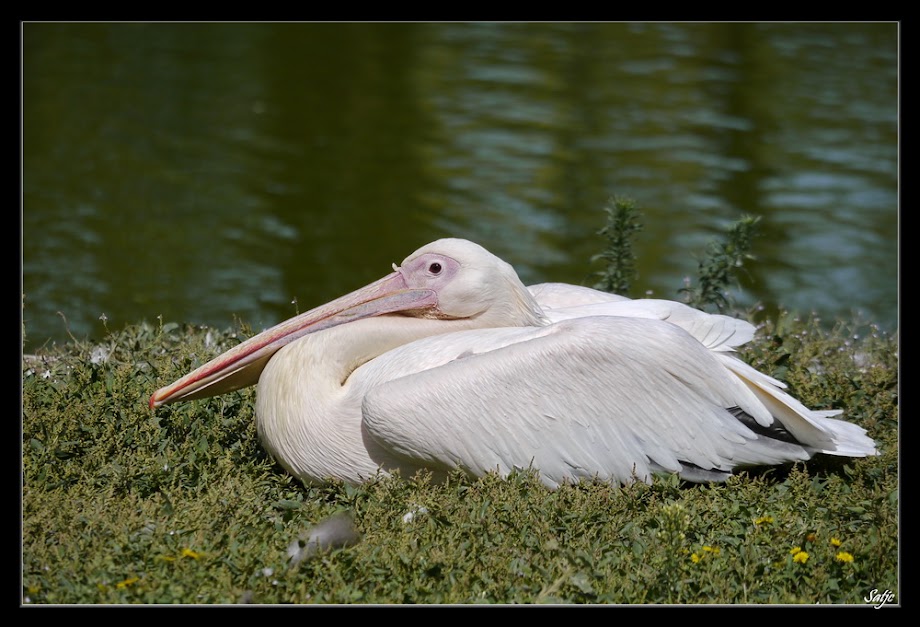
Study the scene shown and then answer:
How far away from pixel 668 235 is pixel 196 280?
4117 mm

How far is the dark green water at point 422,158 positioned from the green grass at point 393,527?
3121mm

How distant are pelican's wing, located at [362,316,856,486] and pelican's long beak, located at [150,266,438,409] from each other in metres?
0.58

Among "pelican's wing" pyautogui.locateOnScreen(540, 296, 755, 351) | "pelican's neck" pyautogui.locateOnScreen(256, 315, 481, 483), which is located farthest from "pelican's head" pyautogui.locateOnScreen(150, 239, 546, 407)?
"pelican's wing" pyautogui.locateOnScreen(540, 296, 755, 351)

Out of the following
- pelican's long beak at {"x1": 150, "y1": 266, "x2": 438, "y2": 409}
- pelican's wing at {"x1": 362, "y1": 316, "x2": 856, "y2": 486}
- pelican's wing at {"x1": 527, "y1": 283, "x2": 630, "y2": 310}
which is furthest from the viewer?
pelican's wing at {"x1": 527, "y1": 283, "x2": 630, "y2": 310}

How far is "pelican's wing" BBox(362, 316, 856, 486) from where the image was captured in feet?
14.2

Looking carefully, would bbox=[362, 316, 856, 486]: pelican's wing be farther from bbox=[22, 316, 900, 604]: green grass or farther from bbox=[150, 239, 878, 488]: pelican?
bbox=[22, 316, 900, 604]: green grass

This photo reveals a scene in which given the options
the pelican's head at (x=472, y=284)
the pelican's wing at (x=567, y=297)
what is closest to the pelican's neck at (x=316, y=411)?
the pelican's head at (x=472, y=284)

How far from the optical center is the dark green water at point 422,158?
9.41 meters

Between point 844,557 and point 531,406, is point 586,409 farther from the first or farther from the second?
point 844,557

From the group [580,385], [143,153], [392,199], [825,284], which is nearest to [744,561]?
[580,385]

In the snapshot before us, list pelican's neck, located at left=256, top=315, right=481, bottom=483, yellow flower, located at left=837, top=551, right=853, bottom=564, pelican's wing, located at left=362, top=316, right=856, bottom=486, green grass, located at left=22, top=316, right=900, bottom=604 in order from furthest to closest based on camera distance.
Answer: pelican's neck, located at left=256, top=315, right=481, bottom=483, pelican's wing, located at left=362, top=316, right=856, bottom=486, yellow flower, located at left=837, top=551, right=853, bottom=564, green grass, located at left=22, top=316, right=900, bottom=604

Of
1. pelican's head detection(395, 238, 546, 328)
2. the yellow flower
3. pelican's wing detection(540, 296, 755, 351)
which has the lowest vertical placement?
the yellow flower

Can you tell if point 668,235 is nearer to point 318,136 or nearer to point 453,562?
point 318,136

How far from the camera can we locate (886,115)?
1231 centimetres
